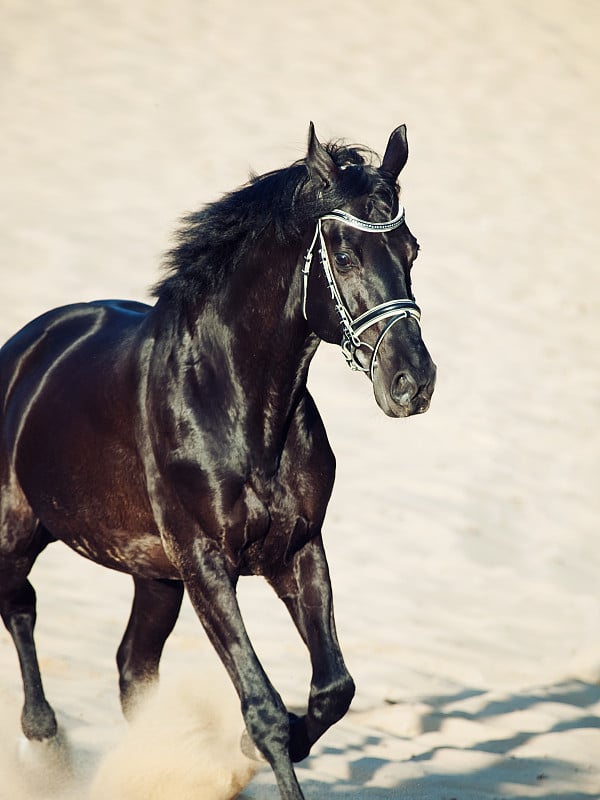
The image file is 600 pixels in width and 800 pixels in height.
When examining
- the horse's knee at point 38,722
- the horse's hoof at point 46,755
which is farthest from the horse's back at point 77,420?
the horse's hoof at point 46,755

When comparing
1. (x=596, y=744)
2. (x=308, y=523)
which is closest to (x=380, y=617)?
(x=596, y=744)

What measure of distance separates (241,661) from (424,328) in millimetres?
8655

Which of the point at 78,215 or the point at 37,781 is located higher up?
the point at 78,215

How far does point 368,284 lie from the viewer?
Answer: 3.66 m

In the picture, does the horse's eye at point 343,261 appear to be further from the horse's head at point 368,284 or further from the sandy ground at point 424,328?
the sandy ground at point 424,328

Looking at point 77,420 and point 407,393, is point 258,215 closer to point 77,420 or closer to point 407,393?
point 407,393

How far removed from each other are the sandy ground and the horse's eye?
1.95 metres

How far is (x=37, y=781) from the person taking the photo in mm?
4930

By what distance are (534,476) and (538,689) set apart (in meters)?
3.63

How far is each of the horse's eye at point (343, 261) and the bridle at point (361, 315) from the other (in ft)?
0.11

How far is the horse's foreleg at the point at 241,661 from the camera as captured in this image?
12.2 ft

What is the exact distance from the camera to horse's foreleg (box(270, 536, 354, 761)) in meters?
3.91

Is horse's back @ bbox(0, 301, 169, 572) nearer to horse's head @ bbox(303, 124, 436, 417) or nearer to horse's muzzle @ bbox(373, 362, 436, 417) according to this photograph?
horse's head @ bbox(303, 124, 436, 417)

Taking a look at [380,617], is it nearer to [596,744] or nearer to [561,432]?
[596,744]
